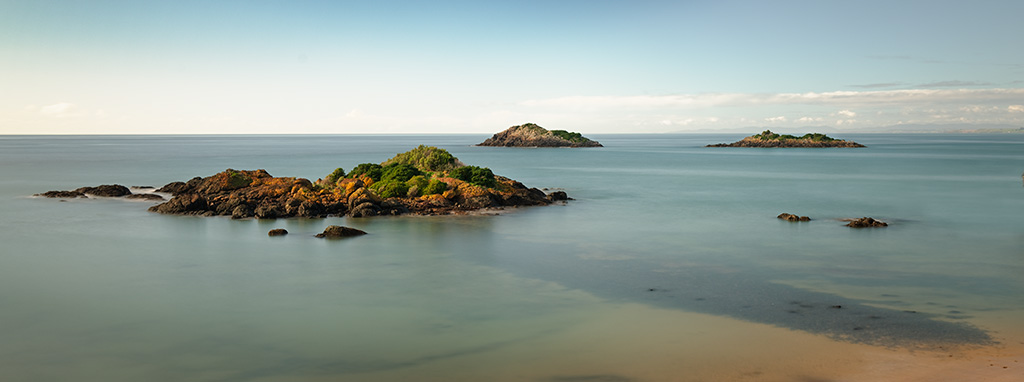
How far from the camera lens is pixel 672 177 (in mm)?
52625

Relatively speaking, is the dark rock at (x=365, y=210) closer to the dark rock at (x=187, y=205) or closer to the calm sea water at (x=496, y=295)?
the calm sea water at (x=496, y=295)

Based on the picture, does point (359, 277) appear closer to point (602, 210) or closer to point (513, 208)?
point (513, 208)

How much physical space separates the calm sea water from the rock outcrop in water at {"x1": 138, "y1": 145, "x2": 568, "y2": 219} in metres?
1.34

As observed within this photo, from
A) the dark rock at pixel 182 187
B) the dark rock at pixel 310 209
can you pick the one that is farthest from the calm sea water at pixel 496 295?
the dark rock at pixel 182 187

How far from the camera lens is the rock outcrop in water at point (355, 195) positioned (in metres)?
26.1

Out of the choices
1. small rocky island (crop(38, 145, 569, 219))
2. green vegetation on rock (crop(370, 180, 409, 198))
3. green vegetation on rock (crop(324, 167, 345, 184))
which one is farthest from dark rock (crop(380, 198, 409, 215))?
green vegetation on rock (crop(324, 167, 345, 184))

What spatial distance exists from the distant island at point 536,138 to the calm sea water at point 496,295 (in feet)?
374

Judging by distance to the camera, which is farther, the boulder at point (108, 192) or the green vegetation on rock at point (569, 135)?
the green vegetation on rock at point (569, 135)

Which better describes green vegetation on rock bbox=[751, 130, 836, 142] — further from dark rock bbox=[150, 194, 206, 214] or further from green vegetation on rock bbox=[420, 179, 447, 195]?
dark rock bbox=[150, 194, 206, 214]

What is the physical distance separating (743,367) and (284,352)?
665 cm

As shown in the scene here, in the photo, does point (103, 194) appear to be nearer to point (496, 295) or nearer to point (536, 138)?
point (496, 295)

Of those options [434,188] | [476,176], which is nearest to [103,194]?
[434,188]

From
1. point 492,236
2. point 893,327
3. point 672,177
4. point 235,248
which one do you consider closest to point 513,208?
point 492,236

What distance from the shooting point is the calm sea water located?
9961 millimetres
